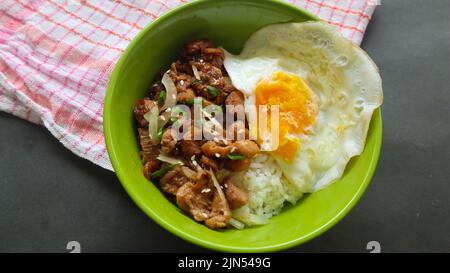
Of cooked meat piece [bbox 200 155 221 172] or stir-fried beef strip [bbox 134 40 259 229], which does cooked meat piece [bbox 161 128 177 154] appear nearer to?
stir-fried beef strip [bbox 134 40 259 229]

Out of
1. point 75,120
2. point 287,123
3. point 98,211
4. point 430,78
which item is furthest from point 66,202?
point 430,78

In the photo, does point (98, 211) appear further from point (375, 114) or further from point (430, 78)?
point (430, 78)

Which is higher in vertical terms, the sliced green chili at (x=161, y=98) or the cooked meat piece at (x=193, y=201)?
the sliced green chili at (x=161, y=98)

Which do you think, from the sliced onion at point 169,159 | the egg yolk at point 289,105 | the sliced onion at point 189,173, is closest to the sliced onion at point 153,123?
the sliced onion at point 169,159

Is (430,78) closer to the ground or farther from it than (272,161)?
farther from it

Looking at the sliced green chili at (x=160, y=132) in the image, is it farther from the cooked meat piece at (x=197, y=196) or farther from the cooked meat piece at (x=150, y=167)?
the cooked meat piece at (x=197, y=196)
